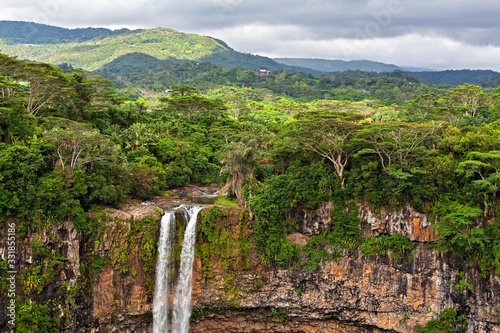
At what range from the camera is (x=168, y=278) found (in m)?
24.1

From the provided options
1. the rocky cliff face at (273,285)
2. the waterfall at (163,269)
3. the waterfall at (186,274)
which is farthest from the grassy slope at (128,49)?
the rocky cliff face at (273,285)

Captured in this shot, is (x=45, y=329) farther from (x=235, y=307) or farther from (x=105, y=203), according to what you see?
(x=235, y=307)

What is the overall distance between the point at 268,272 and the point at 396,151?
937cm

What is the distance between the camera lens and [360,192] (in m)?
23.8

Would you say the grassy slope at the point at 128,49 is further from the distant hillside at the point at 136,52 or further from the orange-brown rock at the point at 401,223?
the orange-brown rock at the point at 401,223

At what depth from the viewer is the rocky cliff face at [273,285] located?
874 inches

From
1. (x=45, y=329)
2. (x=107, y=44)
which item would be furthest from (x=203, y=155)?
(x=107, y=44)

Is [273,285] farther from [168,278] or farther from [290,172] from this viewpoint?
[290,172]

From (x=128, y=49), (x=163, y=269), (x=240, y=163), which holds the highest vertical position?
(x=128, y=49)

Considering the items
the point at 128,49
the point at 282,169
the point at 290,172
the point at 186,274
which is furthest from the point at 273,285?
the point at 128,49

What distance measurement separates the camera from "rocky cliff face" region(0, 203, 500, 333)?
22.2 m

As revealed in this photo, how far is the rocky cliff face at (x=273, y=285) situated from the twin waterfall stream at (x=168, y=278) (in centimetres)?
41

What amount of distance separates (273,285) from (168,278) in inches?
224

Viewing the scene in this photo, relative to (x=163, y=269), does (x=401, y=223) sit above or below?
above
